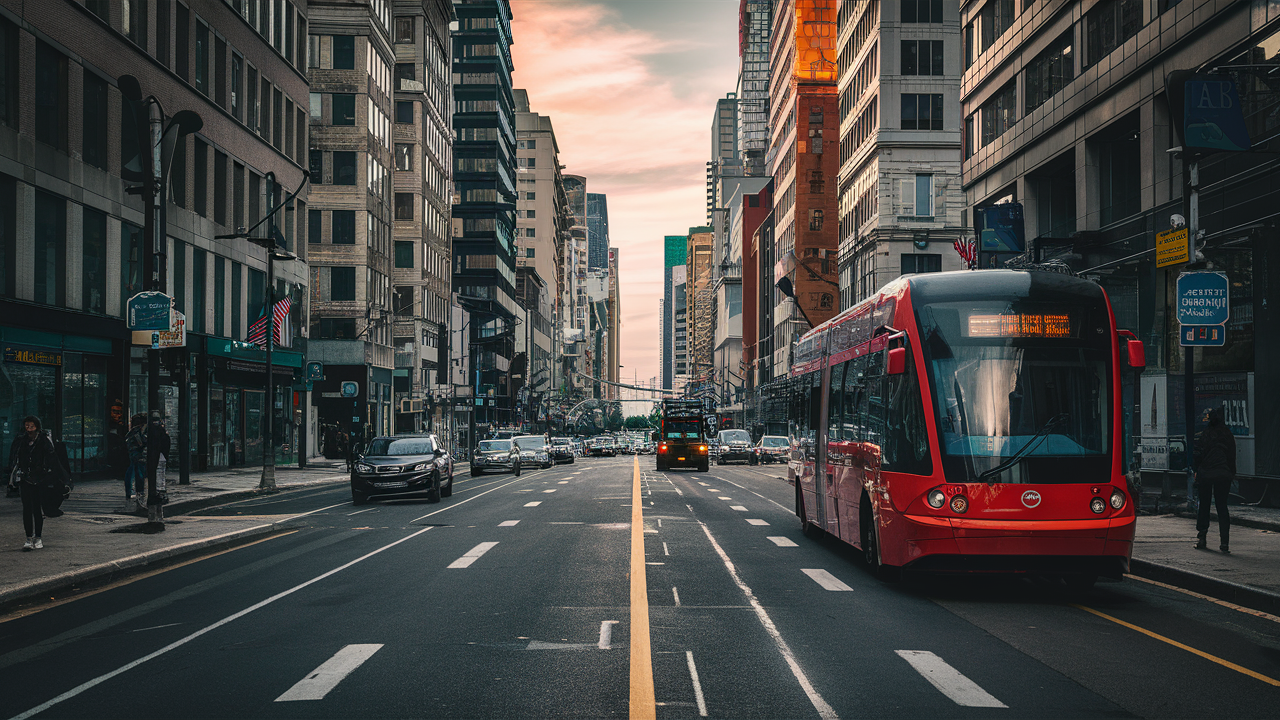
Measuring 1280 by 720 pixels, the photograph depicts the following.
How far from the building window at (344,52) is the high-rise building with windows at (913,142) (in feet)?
108

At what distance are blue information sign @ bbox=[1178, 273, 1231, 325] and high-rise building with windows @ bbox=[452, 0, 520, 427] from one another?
95.3m

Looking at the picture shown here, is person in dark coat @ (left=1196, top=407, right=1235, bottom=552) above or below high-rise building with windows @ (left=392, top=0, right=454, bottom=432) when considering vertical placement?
below

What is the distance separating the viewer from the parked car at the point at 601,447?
10969 cm

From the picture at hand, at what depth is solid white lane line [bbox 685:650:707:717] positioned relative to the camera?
23.9 feet

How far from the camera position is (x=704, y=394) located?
18188 centimetres

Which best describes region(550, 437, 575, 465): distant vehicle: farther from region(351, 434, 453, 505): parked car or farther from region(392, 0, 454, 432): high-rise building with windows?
region(351, 434, 453, 505): parked car

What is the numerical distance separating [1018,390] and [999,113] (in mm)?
31592

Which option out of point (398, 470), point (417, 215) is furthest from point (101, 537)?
point (417, 215)

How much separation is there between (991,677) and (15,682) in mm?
7127

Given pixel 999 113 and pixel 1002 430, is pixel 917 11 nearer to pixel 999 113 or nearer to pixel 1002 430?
pixel 999 113

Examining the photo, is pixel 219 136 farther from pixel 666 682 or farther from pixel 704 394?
pixel 704 394

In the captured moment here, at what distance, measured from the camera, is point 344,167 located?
2736 inches

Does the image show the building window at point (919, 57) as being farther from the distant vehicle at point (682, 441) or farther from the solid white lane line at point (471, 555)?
the solid white lane line at point (471, 555)

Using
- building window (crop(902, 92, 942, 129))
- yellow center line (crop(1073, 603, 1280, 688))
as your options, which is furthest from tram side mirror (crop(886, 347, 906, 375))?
building window (crop(902, 92, 942, 129))
